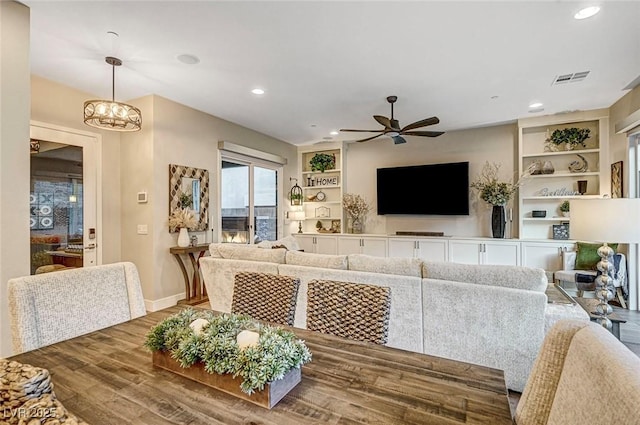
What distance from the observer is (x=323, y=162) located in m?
6.87

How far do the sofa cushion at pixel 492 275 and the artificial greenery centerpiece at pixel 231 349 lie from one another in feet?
5.43

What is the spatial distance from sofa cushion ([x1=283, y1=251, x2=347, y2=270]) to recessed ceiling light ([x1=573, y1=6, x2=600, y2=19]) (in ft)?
8.60

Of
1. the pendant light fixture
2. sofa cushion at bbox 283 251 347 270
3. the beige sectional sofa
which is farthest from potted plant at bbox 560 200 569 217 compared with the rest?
the pendant light fixture

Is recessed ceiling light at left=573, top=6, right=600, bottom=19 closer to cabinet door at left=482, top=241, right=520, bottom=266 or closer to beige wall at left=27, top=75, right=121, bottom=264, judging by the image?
cabinet door at left=482, top=241, right=520, bottom=266

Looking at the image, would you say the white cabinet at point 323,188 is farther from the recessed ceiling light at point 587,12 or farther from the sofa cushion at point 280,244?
the recessed ceiling light at point 587,12

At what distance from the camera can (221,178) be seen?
5.17 m

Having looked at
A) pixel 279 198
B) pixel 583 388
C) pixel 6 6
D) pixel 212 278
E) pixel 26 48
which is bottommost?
pixel 212 278

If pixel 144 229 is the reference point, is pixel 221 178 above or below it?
above

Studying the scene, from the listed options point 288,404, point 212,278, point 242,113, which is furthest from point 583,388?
point 242,113

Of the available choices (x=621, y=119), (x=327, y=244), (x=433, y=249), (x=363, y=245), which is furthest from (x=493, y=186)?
(x=327, y=244)

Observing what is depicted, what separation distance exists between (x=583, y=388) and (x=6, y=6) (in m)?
3.67

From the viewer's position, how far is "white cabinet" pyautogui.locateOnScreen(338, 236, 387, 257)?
19.6 feet

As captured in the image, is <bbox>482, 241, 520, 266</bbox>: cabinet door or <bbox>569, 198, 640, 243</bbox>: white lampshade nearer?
<bbox>569, 198, 640, 243</bbox>: white lampshade

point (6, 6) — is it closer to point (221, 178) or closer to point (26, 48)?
point (26, 48)
